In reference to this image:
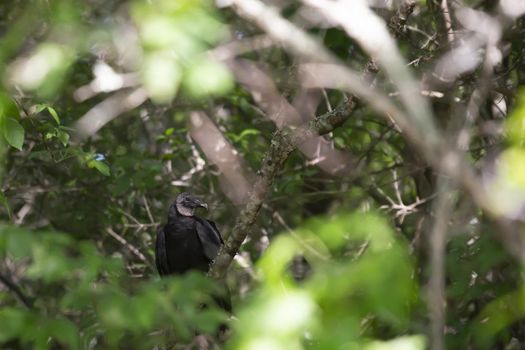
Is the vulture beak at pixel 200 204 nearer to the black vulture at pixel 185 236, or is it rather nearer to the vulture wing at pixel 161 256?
the black vulture at pixel 185 236

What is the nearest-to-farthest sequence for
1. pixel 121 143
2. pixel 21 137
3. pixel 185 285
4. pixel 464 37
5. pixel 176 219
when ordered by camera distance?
pixel 185 285
pixel 21 137
pixel 464 37
pixel 176 219
pixel 121 143

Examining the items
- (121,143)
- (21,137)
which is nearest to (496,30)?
(21,137)

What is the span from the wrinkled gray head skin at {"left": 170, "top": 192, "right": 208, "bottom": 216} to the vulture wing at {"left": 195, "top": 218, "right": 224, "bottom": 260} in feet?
0.38

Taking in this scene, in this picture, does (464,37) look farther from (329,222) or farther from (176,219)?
(329,222)

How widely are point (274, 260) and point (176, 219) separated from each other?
161 inches

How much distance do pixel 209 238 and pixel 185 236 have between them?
25 cm

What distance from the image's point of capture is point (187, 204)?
19.7ft

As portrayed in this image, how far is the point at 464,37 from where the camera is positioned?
16.7 feet

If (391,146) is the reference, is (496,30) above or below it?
above

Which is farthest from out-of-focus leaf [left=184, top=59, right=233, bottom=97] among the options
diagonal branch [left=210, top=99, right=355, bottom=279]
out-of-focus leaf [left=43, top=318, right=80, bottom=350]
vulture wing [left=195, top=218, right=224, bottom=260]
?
vulture wing [left=195, top=218, right=224, bottom=260]

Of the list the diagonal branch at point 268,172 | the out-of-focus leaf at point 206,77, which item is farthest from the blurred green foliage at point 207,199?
the diagonal branch at point 268,172

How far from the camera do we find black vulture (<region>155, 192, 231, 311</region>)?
232 inches

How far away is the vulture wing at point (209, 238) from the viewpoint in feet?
18.8

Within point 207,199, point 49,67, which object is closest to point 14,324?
point 49,67
